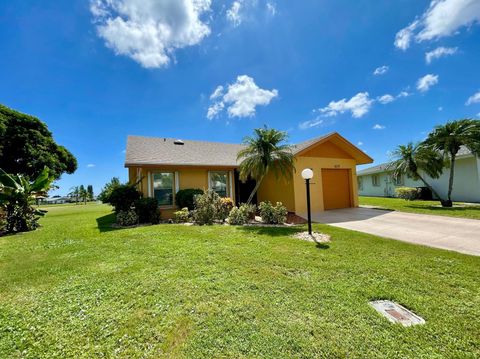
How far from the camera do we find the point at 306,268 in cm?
425

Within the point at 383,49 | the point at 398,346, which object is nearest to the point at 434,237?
the point at 398,346

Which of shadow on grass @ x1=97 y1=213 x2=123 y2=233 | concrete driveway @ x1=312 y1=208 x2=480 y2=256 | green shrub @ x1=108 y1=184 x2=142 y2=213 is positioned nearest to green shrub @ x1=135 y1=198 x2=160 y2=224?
green shrub @ x1=108 y1=184 x2=142 y2=213

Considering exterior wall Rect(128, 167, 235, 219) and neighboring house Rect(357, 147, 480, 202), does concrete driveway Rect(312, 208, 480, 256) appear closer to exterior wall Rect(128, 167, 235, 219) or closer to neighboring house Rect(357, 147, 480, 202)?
exterior wall Rect(128, 167, 235, 219)

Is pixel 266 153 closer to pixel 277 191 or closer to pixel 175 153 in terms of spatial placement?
pixel 277 191

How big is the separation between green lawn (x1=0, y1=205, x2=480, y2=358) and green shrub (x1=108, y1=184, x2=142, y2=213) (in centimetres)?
454

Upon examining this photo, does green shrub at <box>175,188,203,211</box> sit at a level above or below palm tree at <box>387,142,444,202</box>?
below

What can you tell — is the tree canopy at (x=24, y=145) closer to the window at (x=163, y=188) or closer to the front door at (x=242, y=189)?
the window at (x=163, y=188)

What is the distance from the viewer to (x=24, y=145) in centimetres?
1703

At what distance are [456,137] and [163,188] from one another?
1830 centimetres

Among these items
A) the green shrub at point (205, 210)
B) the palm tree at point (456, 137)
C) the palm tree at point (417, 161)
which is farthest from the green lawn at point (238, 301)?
the palm tree at point (417, 161)

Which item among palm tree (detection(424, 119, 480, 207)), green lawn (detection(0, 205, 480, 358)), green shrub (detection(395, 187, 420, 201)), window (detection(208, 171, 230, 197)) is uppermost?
palm tree (detection(424, 119, 480, 207))

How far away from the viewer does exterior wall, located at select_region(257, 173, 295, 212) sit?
11953 mm

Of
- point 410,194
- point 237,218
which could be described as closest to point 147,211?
point 237,218

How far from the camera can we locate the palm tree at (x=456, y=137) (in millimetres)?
12523
